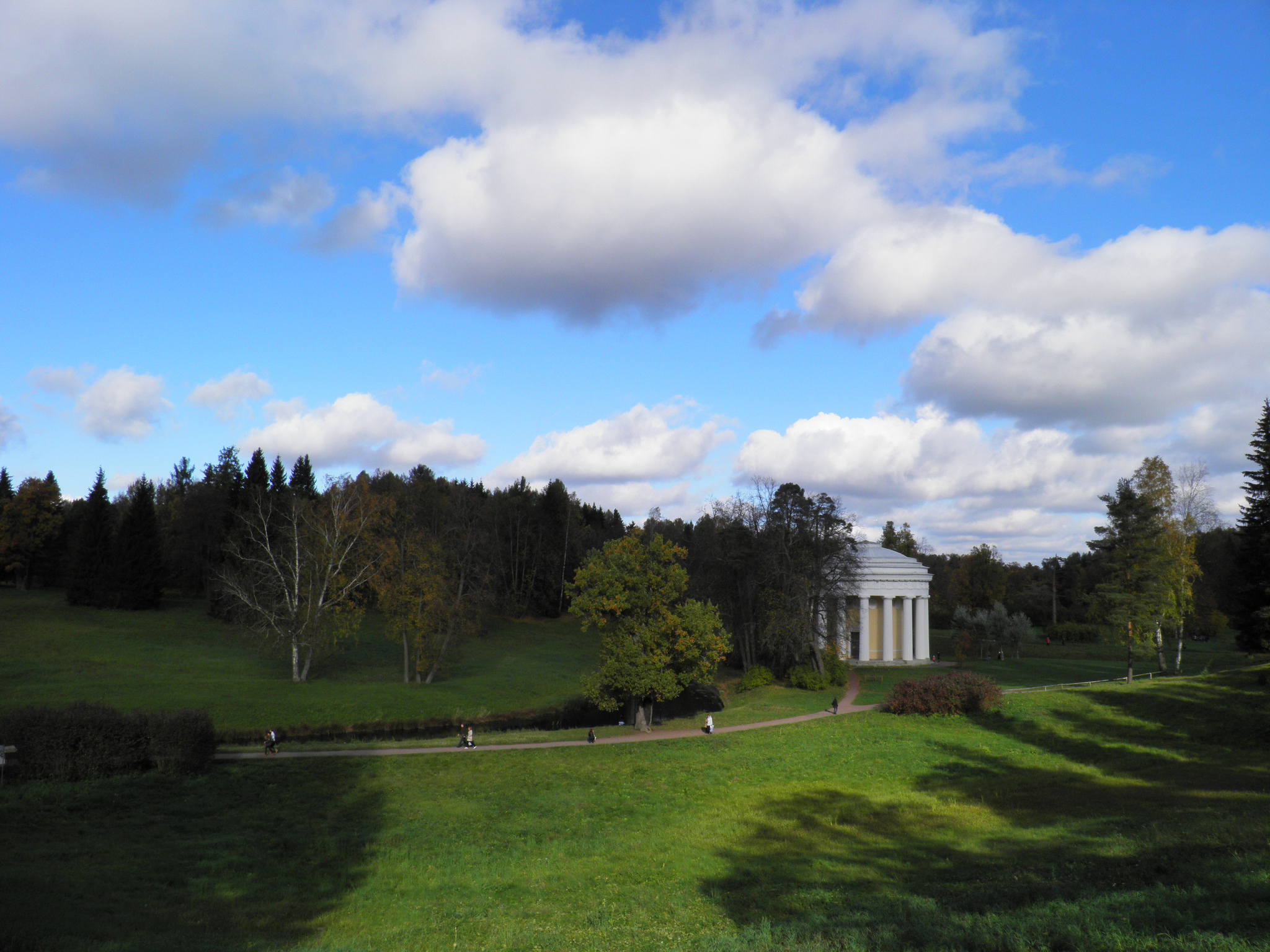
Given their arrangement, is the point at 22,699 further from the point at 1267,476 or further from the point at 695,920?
the point at 1267,476

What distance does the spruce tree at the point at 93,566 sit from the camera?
68625 mm

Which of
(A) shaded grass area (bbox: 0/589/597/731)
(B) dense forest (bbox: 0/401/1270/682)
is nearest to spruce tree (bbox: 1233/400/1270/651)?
(B) dense forest (bbox: 0/401/1270/682)

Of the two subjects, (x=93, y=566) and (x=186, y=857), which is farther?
(x=93, y=566)

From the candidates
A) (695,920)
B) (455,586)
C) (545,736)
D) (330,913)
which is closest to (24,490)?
(455,586)

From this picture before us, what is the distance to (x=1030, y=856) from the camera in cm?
1727

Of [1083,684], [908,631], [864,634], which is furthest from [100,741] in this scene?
[908,631]

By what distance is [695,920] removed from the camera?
1473 centimetres

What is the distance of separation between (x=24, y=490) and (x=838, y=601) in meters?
83.3

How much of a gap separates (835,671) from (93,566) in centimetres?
6625

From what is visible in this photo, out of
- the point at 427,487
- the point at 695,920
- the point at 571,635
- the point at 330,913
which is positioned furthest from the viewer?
the point at 427,487

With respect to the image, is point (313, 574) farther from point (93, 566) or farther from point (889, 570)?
point (889, 570)

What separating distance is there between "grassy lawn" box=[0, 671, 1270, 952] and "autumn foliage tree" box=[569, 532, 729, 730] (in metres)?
4.71

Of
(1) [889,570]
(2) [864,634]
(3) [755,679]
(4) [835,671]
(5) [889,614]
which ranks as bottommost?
(3) [755,679]

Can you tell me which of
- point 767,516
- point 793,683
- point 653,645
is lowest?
point 793,683
